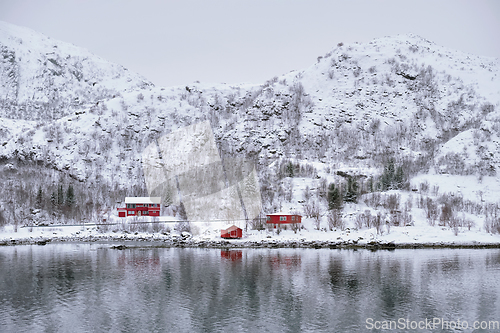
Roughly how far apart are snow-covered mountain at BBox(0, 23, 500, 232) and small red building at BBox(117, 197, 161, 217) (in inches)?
937

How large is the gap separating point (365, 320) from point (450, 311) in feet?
23.4

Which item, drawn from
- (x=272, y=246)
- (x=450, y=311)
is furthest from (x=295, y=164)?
(x=450, y=311)

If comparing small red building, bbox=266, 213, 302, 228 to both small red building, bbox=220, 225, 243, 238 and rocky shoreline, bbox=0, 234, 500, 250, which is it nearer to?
small red building, bbox=220, 225, 243, 238

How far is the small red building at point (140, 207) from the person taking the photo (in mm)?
92938

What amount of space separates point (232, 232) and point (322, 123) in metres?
84.0

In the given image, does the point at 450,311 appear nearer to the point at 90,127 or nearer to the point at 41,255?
the point at 41,255

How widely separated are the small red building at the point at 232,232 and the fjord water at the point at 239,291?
14327 millimetres

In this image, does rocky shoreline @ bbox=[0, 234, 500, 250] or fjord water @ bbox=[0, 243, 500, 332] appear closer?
fjord water @ bbox=[0, 243, 500, 332]

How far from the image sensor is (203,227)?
80.9m

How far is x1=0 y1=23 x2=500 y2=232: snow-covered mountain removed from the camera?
12456 centimetres

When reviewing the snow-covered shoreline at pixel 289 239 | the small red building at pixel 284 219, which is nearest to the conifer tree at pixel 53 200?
the snow-covered shoreline at pixel 289 239

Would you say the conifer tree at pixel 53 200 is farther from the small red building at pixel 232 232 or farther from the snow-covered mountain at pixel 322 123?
the small red building at pixel 232 232

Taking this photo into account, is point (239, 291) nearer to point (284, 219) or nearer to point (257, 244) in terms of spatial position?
point (257, 244)

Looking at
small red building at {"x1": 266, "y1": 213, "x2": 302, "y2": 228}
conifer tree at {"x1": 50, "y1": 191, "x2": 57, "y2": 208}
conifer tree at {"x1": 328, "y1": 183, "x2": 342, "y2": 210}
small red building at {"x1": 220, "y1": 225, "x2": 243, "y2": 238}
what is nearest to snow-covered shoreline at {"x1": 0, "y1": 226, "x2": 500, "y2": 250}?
small red building at {"x1": 220, "y1": 225, "x2": 243, "y2": 238}
